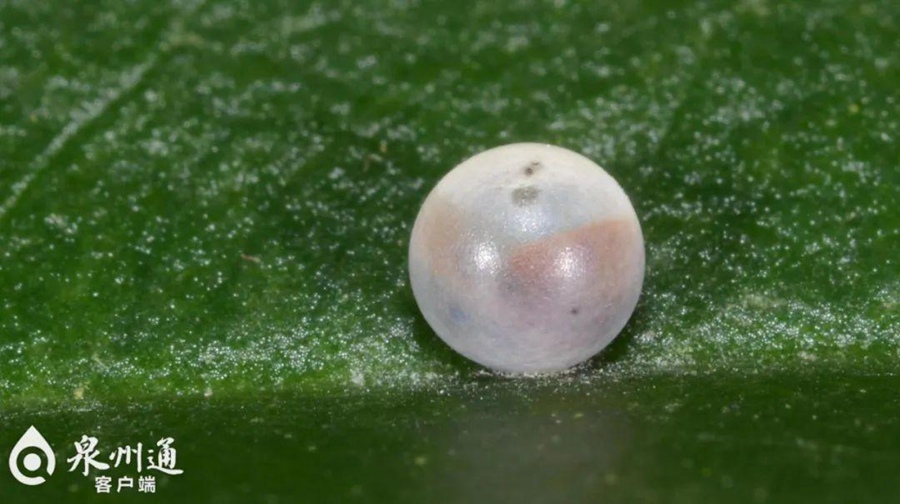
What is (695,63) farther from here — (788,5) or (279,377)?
(279,377)

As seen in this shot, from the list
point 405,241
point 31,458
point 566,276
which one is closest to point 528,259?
point 566,276

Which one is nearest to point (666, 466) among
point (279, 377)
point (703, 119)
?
point (279, 377)

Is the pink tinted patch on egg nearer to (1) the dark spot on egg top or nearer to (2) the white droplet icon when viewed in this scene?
(1) the dark spot on egg top

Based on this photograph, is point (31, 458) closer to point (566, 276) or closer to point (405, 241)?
point (405, 241)

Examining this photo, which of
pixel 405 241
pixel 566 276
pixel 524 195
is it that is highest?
pixel 405 241

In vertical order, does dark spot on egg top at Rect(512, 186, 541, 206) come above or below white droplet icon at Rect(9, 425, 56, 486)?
above

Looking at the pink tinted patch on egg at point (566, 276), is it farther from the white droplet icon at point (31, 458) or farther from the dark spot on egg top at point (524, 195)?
the white droplet icon at point (31, 458)

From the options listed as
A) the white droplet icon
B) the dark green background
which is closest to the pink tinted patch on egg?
the dark green background
